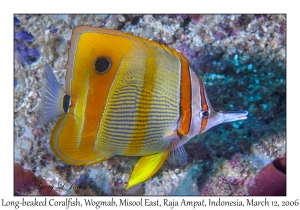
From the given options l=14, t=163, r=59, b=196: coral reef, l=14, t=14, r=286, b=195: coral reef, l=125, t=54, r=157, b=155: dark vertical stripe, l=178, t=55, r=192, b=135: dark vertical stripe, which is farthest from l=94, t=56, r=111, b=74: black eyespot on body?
l=14, t=163, r=59, b=196: coral reef

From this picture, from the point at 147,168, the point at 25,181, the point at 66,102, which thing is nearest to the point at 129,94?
the point at 66,102

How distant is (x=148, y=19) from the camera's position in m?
2.24

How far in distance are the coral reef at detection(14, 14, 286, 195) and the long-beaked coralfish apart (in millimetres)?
854

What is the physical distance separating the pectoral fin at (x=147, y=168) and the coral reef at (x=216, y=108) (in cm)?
75

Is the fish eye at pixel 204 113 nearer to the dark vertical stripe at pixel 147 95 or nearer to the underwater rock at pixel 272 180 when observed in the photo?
the dark vertical stripe at pixel 147 95

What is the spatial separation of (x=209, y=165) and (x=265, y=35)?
126cm

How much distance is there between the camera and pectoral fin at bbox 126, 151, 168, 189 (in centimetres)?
134

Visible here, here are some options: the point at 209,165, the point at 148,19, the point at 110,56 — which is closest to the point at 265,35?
the point at 148,19

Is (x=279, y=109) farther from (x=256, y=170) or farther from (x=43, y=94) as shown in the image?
(x=43, y=94)

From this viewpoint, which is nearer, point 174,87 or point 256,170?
point 174,87

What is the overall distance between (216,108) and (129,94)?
106 centimetres

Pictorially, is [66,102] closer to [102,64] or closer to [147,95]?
[102,64]

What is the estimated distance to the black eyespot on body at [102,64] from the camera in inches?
47.1

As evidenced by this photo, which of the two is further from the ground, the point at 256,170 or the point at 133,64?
the point at 133,64
